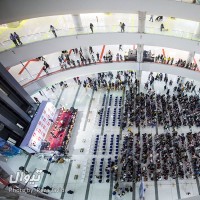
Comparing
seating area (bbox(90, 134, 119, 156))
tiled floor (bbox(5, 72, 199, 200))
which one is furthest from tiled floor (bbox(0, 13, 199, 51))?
seating area (bbox(90, 134, 119, 156))

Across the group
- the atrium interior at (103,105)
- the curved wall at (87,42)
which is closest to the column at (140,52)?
the atrium interior at (103,105)

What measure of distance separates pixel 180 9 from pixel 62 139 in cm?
1338

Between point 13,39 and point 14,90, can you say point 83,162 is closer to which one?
point 14,90

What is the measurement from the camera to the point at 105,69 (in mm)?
24797

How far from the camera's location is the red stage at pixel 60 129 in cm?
2331

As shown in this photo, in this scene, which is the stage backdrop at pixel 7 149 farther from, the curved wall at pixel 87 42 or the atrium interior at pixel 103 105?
the curved wall at pixel 87 42

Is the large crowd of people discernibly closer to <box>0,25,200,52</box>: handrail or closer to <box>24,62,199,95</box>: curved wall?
<box>24,62,199,95</box>: curved wall

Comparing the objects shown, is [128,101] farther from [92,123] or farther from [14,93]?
[14,93]

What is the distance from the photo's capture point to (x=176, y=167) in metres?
20.3

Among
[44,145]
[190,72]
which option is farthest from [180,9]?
[44,145]

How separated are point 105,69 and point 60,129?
6.52 meters

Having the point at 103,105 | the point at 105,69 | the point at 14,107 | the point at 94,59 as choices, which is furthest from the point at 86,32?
the point at 103,105

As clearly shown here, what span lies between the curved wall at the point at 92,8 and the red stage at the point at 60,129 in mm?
10166

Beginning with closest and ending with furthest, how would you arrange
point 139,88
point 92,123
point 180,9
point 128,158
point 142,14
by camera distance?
point 180,9 → point 142,14 → point 128,158 → point 92,123 → point 139,88
